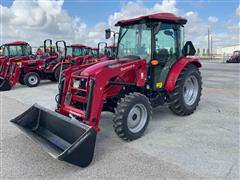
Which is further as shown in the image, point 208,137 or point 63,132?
point 208,137

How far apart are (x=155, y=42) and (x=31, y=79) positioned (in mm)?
7821

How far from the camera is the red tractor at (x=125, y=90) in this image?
326 centimetres

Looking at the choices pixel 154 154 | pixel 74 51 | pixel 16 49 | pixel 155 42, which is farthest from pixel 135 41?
pixel 74 51

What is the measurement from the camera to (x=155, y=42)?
13.8 feet

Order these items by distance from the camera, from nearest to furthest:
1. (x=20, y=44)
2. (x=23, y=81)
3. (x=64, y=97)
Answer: (x=64, y=97) < (x=23, y=81) < (x=20, y=44)

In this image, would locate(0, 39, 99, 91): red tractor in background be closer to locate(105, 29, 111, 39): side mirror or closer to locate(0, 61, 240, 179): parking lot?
locate(105, 29, 111, 39): side mirror

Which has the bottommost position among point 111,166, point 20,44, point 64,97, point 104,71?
point 111,166

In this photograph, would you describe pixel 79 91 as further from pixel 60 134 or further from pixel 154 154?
pixel 154 154

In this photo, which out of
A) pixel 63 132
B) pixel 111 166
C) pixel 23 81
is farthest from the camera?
pixel 23 81

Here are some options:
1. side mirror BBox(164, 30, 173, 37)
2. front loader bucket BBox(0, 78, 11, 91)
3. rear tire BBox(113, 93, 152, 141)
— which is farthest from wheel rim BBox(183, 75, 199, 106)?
front loader bucket BBox(0, 78, 11, 91)

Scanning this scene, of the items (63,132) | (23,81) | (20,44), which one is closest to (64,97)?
(63,132)

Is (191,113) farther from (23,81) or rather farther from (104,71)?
(23,81)

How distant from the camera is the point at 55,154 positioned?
2.71 m

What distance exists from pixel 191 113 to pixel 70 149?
11.0 feet
